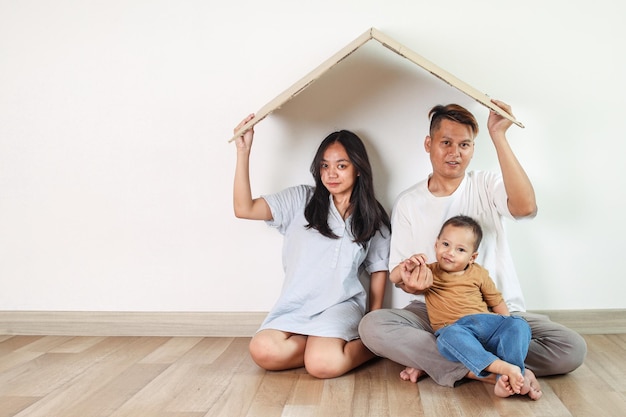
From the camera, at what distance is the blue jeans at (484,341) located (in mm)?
1752

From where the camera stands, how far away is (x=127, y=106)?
2.40 metres

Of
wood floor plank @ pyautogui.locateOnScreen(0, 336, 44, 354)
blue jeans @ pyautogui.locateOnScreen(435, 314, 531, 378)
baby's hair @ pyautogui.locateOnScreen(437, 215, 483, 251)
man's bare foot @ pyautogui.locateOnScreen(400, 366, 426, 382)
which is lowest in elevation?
man's bare foot @ pyautogui.locateOnScreen(400, 366, 426, 382)

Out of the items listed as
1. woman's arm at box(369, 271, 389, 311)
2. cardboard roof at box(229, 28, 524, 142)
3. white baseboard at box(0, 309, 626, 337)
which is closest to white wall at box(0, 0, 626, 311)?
white baseboard at box(0, 309, 626, 337)

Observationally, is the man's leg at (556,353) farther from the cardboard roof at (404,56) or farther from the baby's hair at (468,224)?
the cardboard roof at (404,56)

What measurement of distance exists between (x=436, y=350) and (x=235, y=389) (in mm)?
566

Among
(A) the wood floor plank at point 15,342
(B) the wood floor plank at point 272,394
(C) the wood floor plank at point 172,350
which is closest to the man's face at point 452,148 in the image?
(B) the wood floor plank at point 272,394

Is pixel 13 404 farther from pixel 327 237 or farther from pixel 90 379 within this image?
pixel 327 237

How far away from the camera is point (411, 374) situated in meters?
1.91

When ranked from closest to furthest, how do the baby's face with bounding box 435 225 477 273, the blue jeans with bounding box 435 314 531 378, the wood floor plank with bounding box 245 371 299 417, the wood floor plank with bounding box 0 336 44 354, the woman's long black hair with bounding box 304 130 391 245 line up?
the wood floor plank with bounding box 245 371 299 417
the blue jeans with bounding box 435 314 531 378
the baby's face with bounding box 435 225 477 273
the woman's long black hair with bounding box 304 130 391 245
the wood floor plank with bounding box 0 336 44 354

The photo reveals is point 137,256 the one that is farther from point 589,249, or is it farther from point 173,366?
point 589,249

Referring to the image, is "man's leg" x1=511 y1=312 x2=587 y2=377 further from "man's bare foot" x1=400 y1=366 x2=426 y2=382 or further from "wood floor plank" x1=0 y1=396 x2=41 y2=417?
"wood floor plank" x1=0 y1=396 x2=41 y2=417

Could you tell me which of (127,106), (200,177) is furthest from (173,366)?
(127,106)

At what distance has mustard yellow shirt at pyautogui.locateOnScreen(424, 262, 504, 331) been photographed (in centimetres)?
194

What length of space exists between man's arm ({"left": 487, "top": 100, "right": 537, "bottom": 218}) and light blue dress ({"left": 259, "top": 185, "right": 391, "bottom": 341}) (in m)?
0.48
